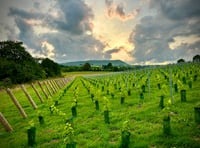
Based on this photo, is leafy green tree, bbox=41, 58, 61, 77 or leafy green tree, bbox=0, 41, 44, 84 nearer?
leafy green tree, bbox=0, 41, 44, 84

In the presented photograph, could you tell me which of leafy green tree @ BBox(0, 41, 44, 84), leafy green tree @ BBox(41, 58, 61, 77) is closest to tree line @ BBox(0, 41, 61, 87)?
leafy green tree @ BBox(0, 41, 44, 84)

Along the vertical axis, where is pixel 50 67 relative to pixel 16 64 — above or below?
below

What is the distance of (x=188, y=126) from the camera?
25.2ft

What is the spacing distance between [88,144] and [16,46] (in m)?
53.1

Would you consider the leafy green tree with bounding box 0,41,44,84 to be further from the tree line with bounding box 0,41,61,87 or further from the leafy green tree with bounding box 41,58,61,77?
the leafy green tree with bounding box 41,58,61,77

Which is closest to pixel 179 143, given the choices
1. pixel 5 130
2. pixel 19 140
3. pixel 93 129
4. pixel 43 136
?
pixel 93 129

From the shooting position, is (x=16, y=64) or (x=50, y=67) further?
(x=50, y=67)

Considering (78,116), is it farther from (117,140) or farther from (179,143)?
(179,143)

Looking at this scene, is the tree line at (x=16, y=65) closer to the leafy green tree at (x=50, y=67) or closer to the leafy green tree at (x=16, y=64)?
the leafy green tree at (x=16, y=64)

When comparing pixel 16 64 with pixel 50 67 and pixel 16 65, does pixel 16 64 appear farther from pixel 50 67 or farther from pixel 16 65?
pixel 50 67

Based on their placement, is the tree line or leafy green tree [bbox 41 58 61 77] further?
leafy green tree [bbox 41 58 61 77]

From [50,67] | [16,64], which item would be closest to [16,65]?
[16,64]

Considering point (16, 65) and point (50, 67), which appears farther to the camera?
point (50, 67)

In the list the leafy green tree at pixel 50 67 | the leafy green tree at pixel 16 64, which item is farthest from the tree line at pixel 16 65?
the leafy green tree at pixel 50 67
